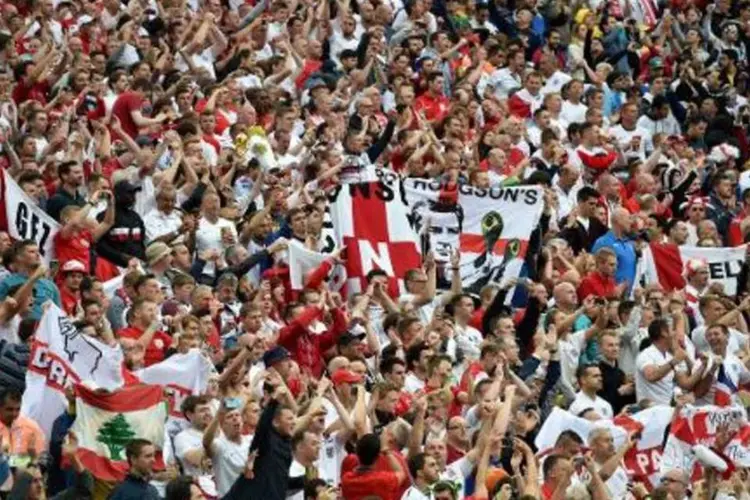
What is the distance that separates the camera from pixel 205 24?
86.8 ft

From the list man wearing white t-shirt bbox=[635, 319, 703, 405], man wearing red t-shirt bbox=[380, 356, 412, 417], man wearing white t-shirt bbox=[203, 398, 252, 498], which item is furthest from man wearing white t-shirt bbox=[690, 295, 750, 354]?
man wearing white t-shirt bbox=[203, 398, 252, 498]

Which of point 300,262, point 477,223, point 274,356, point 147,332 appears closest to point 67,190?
point 300,262

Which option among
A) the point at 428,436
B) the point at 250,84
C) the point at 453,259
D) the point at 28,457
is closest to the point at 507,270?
the point at 453,259

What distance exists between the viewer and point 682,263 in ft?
80.8

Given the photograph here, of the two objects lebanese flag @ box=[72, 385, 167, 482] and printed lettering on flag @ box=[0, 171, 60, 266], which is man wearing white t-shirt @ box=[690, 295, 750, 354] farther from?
lebanese flag @ box=[72, 385, 167, 482]

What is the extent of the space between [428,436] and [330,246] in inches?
167

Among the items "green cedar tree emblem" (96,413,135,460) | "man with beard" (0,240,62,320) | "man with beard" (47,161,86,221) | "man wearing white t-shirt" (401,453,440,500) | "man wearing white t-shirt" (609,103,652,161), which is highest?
"man with beard" (47,161,86,221)

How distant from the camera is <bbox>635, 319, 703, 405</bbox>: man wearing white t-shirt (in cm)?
2161

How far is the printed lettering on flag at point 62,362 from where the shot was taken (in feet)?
58.3

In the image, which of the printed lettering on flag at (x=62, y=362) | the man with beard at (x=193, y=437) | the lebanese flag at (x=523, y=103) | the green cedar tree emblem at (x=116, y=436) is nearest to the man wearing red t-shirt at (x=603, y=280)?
the lebanese flag at (x=523, y=103)

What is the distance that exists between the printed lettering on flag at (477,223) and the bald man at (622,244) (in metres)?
0.57

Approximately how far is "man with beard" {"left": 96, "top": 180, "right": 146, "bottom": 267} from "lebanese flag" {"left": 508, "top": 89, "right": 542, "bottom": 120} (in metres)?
7.33

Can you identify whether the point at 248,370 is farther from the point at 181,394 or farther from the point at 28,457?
the point at 28,457

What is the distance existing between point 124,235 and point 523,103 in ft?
26.1
